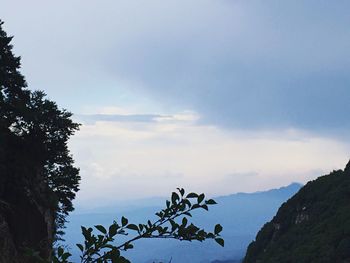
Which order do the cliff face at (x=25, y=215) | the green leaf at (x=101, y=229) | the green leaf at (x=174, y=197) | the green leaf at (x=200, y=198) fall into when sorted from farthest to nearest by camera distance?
the cliff face at (x=25, y=215) < the green leaf at (x=174, y=197) < the green leaf at (x=200, y=198) < the green leaf at (x=101, y=229)

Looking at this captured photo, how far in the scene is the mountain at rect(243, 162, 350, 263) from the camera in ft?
204

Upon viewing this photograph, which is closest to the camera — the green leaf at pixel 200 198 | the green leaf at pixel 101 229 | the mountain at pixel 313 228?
the green leaf at pixel 101 229

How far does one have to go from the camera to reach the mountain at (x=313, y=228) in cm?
6209

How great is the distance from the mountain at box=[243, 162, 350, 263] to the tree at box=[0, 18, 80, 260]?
128 feet

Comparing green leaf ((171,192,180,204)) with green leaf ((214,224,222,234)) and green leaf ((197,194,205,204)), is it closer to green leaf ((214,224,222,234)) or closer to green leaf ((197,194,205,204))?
green leaf ((197,194,205,204))

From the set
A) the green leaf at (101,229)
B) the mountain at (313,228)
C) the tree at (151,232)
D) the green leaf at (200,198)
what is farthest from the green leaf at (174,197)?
the mountain at (313,228)

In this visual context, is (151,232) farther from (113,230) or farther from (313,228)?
(313,228)

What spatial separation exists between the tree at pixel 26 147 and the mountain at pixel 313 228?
3916 centimetres

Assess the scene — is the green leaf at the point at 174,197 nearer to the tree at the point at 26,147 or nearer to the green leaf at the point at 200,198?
the green leaf at the point at 200,198

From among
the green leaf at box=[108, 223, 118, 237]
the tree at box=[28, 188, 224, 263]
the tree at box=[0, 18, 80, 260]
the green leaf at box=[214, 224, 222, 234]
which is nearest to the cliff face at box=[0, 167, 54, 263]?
the tree at box=[0, 18, 80, 260]

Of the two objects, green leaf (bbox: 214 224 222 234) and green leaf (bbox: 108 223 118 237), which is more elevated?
green leaf (bbox: 108 223 118 237)

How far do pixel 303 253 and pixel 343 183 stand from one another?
2410 cm

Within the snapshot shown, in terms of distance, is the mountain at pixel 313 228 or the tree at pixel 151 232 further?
the mountain at pixel 313 228

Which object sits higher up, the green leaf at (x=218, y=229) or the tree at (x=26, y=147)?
the tree at (x=26, y=147)
